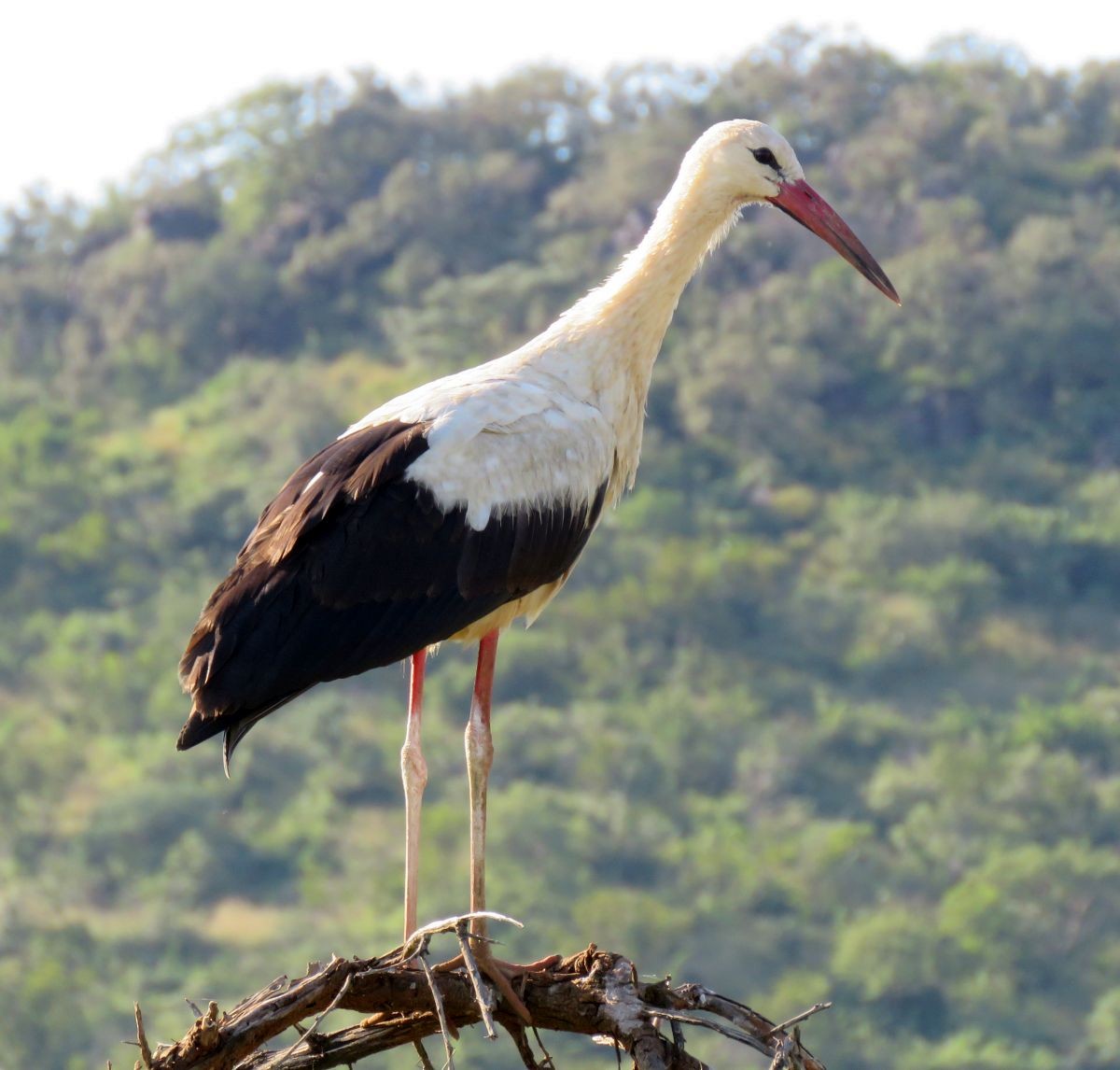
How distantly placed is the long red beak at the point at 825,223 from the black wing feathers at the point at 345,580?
4.37 ft

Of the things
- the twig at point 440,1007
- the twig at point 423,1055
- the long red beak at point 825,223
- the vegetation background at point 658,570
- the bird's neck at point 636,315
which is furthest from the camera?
the vegetation background at point 658,570

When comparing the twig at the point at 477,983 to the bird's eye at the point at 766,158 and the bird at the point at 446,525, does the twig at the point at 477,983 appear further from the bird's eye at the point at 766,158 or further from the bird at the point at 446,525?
the bird's eye at the point at 766,158

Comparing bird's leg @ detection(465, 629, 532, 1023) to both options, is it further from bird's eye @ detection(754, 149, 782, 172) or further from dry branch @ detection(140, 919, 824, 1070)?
bird's eye @ detection(754, 149, 782, 172)

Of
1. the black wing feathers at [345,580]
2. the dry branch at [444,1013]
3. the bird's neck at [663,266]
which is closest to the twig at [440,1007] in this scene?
the dry branch at [444,1013]

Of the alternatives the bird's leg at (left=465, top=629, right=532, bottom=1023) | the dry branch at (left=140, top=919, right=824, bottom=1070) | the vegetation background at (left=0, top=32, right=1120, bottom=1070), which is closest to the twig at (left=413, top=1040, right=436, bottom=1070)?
the dry branch at (left=140, top=919, right=824, bottom=1070)

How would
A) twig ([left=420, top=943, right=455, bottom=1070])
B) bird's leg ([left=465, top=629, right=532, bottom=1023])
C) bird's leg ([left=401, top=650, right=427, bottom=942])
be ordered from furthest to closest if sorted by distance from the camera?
bird's leg ([left=401, top=650, right=427, bottom=942])
bird's leg ([left=465, top=629, right=532, bottom=1023])
twig ([left=420, top=943, right=455, bottom=1070])

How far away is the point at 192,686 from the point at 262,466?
53.0 metres

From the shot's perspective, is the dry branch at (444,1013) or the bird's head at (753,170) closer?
the dry branch at (444,1013)

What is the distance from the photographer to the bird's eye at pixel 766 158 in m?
7.02

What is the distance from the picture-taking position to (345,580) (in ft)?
20.4

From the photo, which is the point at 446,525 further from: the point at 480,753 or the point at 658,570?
the point at 658,570

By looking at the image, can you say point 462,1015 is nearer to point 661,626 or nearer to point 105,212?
point 661,626

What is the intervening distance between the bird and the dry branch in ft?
1.60

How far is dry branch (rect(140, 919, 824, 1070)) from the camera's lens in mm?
4867
